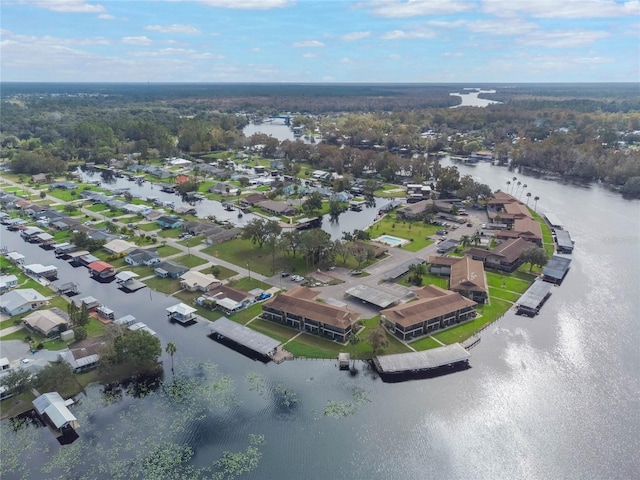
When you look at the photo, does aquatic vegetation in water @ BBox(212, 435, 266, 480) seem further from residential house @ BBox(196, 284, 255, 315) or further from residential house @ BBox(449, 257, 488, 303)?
residential house @ BBox(449, 257, 488, 303)

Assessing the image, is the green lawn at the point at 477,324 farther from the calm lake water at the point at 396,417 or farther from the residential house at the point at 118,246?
the residential house at the point at 118,246

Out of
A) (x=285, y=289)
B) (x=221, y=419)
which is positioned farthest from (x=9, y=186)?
(x=221, y=419)

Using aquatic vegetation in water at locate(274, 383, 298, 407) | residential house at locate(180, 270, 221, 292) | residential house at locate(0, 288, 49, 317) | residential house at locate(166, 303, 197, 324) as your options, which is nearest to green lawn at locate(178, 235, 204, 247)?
residential house at locate(180, 270, 221, 292)

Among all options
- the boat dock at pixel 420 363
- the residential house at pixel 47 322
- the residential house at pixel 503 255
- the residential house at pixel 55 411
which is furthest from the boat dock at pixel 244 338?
the residential house at pixel 503 255

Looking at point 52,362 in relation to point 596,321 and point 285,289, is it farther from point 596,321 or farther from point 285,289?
point 596,321

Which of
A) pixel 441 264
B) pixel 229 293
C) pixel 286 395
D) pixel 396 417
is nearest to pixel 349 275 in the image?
pixel 441 264

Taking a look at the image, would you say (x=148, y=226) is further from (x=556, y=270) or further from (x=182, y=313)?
(x=556, y=270)

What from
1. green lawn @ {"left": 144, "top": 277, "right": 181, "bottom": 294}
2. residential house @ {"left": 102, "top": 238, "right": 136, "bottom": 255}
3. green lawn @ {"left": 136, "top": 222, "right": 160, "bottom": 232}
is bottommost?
green lawn @ {"left": 144, "top": 277, "right": 181, "bottom": 294}
